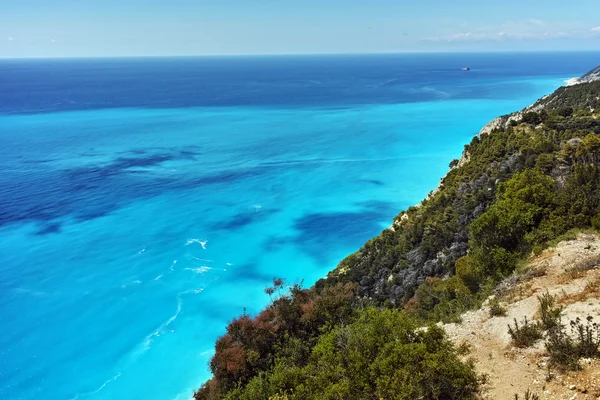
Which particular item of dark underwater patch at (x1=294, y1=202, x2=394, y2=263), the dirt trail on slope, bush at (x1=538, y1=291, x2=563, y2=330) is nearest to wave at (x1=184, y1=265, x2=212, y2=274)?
dark underwater patch at (x1=294, y1=202, x2=394, y2=263)

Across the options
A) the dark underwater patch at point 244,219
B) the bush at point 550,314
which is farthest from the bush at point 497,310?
the dark underwater patch at point 244,219

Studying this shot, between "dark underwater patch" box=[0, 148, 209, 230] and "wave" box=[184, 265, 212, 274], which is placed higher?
"dark underwater patch" box=[0, 148, 209, 230]

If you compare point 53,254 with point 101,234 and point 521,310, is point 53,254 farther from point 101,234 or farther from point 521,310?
point 521,310

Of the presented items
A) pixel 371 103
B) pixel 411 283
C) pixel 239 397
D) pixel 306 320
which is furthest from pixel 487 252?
pixel 371 103

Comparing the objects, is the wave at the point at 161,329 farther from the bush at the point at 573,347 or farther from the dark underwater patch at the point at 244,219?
the bush at the point at 573,347

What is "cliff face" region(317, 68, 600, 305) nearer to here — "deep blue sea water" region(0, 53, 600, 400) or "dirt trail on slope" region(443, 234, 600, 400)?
"dirt trail on slope" region(443, 234, 600, 400)

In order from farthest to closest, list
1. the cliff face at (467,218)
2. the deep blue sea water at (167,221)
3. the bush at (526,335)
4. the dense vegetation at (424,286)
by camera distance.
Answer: the deep blue sea water at (167,221)
the cliff face at (467,218)
the bush at (526,335)
the dense vegetation at (424,286)
